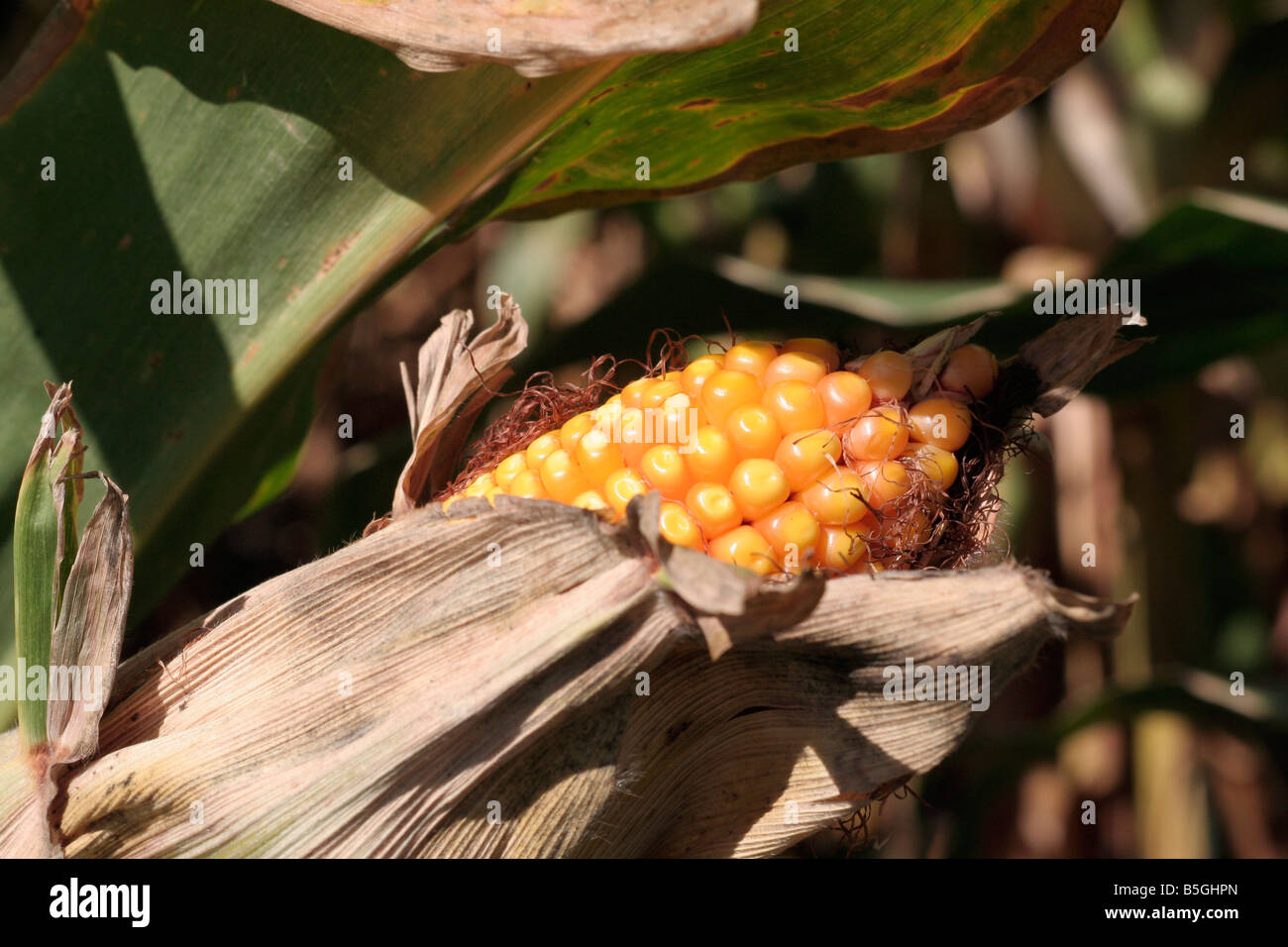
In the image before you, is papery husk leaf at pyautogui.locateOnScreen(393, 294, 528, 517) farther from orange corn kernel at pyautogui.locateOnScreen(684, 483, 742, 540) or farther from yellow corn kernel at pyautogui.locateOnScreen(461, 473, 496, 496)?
orange corn kernel at pyautogui.locateOnScreen(684, 483, 742, 540)

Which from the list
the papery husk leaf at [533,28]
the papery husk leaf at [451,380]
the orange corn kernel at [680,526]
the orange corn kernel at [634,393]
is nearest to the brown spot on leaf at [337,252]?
the papery husk leaf at [451,380]

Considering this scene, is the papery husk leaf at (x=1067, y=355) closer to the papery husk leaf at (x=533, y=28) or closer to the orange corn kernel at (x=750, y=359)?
the orange corn kernel at (x=750, y=359)

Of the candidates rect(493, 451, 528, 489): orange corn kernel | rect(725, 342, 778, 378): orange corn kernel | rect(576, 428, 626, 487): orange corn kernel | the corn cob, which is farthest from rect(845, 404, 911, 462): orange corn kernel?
rect(493, 451, 528, 489): orange corn kernel

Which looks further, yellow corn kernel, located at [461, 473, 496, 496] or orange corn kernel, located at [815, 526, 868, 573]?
yellow corn kernel, located at [461, 473, 496, 496]

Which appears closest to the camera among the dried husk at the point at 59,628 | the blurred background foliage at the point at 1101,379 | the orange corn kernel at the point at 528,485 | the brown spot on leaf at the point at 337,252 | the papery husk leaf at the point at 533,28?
the papery husk leaf at the point at 533,28

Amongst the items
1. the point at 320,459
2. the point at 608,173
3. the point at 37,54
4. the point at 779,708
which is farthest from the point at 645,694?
the point at 320,459

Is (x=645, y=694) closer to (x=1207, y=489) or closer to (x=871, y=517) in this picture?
(x=871, y=517)

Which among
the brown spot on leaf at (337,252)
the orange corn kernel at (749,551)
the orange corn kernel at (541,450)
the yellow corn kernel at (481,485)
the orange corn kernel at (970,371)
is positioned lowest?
the orange corn kernel at (749,551)

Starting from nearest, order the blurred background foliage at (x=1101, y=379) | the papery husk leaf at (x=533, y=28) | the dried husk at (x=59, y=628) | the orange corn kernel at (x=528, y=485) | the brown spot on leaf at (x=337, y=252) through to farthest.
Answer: the papery husk leaf at (x=533, y=28), the dried husk at (x=59, y=628), the orange corn kernel at (x=528, y=485), the brown spot on leaf at (x=337, y=252), the blurred background foliage at (x=1101, y=379)
